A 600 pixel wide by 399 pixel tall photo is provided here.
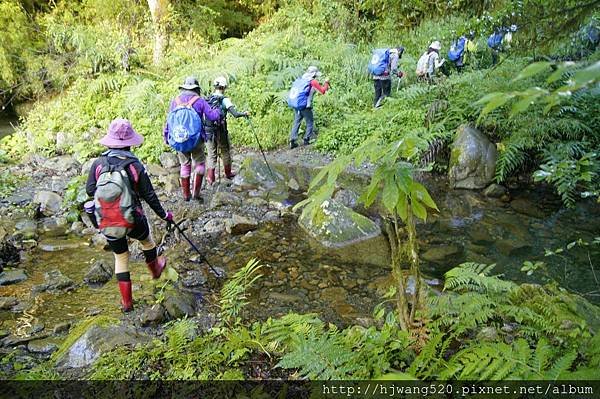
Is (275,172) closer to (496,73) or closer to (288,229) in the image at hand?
(288,229)

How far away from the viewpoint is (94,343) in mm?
3535

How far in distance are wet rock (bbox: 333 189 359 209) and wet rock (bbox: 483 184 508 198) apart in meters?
2.51

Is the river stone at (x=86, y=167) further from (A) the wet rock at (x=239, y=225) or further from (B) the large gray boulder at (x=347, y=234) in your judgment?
(B) the large gray boulder at (x=347, y=234)

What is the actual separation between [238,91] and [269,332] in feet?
31.4

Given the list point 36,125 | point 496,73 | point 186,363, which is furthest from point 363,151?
point 36,125

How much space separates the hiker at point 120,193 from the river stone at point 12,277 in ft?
5.49

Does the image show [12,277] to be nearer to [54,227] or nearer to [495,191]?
[54,227]

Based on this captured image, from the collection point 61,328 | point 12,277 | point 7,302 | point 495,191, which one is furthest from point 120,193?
point 495,191

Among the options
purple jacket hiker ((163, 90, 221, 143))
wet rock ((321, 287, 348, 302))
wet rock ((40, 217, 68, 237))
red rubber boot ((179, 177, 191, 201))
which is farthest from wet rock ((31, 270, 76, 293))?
wet rock ((321, 287, 348, 302))

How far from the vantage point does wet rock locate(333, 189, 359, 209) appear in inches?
304

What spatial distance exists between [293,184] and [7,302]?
537cm

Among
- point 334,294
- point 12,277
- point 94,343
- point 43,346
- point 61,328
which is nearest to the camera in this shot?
point 94,343

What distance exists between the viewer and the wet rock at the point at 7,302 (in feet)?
15.3

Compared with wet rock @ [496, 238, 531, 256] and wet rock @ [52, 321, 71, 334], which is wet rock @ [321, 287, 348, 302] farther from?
wet rock @ [52, 321, 71, 334]
